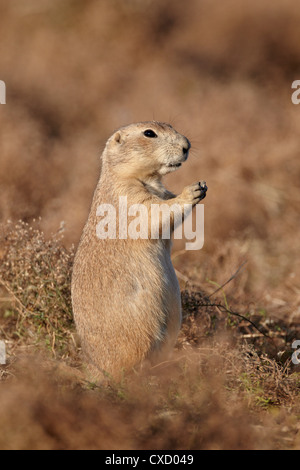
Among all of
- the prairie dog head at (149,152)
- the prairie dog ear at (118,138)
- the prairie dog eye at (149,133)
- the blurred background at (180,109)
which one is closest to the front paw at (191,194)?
the prairie dog head at (149,152)

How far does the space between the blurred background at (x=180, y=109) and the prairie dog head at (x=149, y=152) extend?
2.31 metres

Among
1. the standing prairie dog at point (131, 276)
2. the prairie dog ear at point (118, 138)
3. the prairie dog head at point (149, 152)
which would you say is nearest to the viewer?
the standing prairie dog at point (131, 276)

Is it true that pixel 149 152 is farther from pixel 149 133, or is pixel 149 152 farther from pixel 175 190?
pixel 175 190

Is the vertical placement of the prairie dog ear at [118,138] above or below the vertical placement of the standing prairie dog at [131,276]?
above

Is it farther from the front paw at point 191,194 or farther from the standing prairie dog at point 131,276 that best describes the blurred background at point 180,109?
the front paw at point 191,194

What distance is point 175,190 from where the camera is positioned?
9141 millimetres

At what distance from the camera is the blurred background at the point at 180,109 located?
27.1 feet

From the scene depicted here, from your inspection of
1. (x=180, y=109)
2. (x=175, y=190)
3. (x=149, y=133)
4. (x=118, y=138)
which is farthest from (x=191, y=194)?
(x=180, y=109)

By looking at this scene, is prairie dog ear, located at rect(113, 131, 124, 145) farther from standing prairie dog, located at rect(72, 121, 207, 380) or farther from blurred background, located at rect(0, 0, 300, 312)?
blurred background, located at rect(0, 0, 300, 312)

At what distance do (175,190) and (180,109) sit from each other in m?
2.33

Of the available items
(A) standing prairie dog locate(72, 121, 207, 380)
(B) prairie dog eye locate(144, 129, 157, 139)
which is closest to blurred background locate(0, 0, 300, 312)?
(A) standing prairie dog locate(72, 121, 207, 380)
